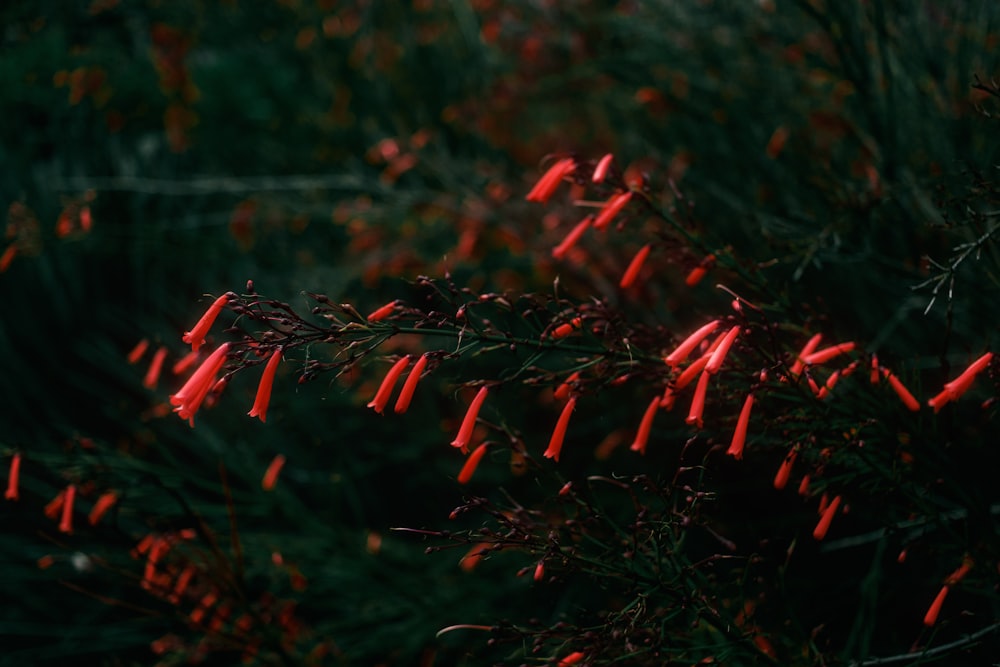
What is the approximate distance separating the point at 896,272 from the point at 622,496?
Result: 1.40 m

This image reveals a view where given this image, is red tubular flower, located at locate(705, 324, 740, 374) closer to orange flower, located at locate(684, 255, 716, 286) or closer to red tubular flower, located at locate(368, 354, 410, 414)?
orange flower, located at locate(684, 255, 716, 286)

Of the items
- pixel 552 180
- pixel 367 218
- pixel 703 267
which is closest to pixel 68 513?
pixel 552 180

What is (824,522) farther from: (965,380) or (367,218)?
(367,218)

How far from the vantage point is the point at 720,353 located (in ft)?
4.07

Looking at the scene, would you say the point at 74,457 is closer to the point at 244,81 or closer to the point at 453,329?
the point at 453,329

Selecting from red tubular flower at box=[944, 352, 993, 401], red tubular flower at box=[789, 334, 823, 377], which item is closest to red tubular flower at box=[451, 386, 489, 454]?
red tubular flower at box=[789, 334, 823, 377]

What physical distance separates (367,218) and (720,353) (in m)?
3.12

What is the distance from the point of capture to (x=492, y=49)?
4773 mm

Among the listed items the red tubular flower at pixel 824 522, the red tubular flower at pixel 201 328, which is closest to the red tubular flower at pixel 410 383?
the red tubular flower at pixel 201 328

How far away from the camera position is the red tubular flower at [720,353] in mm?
1221

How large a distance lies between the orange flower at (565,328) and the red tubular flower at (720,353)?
0.84ft

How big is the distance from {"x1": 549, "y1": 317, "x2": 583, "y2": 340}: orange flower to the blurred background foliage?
41 cm

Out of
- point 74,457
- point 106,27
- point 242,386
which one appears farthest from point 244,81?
point 74,457

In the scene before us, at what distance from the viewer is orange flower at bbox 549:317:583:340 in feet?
4.61
